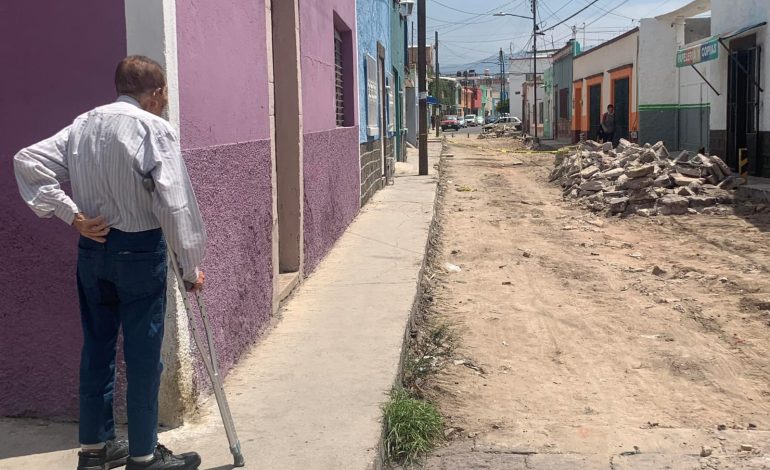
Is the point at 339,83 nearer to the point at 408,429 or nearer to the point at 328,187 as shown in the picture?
the point at 328,187

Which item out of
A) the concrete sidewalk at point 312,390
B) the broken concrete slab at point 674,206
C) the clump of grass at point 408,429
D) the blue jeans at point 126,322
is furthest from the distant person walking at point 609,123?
the blue jeans at point 126,322

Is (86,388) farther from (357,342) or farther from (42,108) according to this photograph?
(357,342)

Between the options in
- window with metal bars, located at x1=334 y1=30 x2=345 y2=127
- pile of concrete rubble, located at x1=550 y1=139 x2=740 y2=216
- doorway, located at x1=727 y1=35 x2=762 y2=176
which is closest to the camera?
window with metal bars, located at x1=334 y1=30 x2=345 y2=127

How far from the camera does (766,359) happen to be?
19.1 feet

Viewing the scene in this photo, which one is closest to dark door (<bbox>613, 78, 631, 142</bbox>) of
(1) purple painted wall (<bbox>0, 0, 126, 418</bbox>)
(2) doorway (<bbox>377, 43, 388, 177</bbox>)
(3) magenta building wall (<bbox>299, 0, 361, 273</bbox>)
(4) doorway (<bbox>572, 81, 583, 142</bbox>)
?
(4) doorway (<bbox>572, 81, 583, 142</bbox>)

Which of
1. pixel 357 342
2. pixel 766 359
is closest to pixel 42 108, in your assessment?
pixel 357 342

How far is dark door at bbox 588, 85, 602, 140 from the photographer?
1331 inches

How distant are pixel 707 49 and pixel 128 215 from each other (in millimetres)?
16282

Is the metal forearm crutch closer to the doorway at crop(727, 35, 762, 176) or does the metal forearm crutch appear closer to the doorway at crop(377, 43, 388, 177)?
the doorway at crop(377, 43, 388, 177)

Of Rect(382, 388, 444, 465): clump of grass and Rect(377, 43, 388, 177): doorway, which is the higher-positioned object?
Rect(377, 43, 388, 177): doorway

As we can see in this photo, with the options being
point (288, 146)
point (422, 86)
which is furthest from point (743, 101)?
point (288, 146)

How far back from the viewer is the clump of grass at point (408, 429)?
13.7ft

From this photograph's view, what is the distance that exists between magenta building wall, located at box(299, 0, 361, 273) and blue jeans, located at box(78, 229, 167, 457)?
4235mm

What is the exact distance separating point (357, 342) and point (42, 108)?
254 cm
